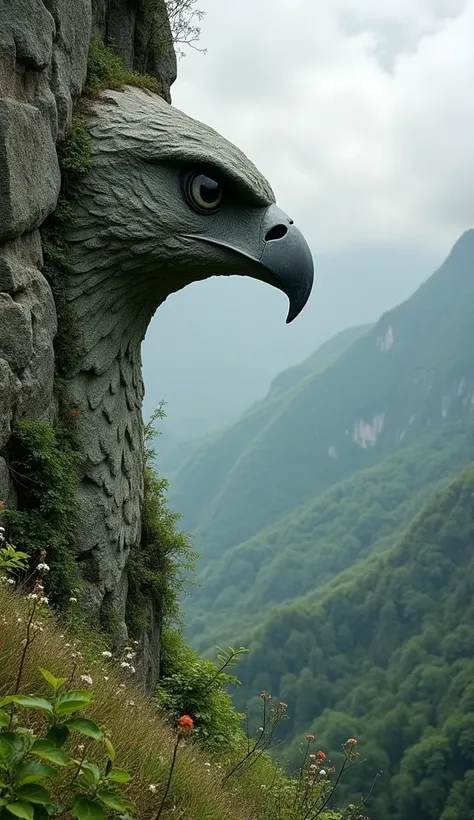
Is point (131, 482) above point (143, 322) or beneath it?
beneath

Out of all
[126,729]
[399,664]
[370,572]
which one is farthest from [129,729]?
[370,572]

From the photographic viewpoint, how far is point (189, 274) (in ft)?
20.0

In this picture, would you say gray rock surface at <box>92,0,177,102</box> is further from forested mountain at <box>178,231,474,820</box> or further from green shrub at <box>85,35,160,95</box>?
forested mountain at <box>178,231,474,820</box>

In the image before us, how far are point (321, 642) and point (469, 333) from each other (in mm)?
114265

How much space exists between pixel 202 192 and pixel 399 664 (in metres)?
82.9

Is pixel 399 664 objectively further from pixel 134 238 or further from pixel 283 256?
pixel 134 238

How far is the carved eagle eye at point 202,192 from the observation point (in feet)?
19.0

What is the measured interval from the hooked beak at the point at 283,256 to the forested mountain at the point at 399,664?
55270 millimetres

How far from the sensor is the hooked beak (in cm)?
579

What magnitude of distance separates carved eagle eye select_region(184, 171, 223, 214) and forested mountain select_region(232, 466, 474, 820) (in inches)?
2191

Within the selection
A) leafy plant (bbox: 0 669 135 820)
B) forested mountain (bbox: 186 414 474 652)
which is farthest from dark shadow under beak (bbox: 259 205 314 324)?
forested mountain (bbox: 186 414 474 652)

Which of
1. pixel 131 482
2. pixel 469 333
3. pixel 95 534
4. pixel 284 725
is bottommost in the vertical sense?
pixel 95 534

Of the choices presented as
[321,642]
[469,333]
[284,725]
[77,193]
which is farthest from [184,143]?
[469,333]

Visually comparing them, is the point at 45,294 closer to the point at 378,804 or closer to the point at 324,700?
the point at 378,804
